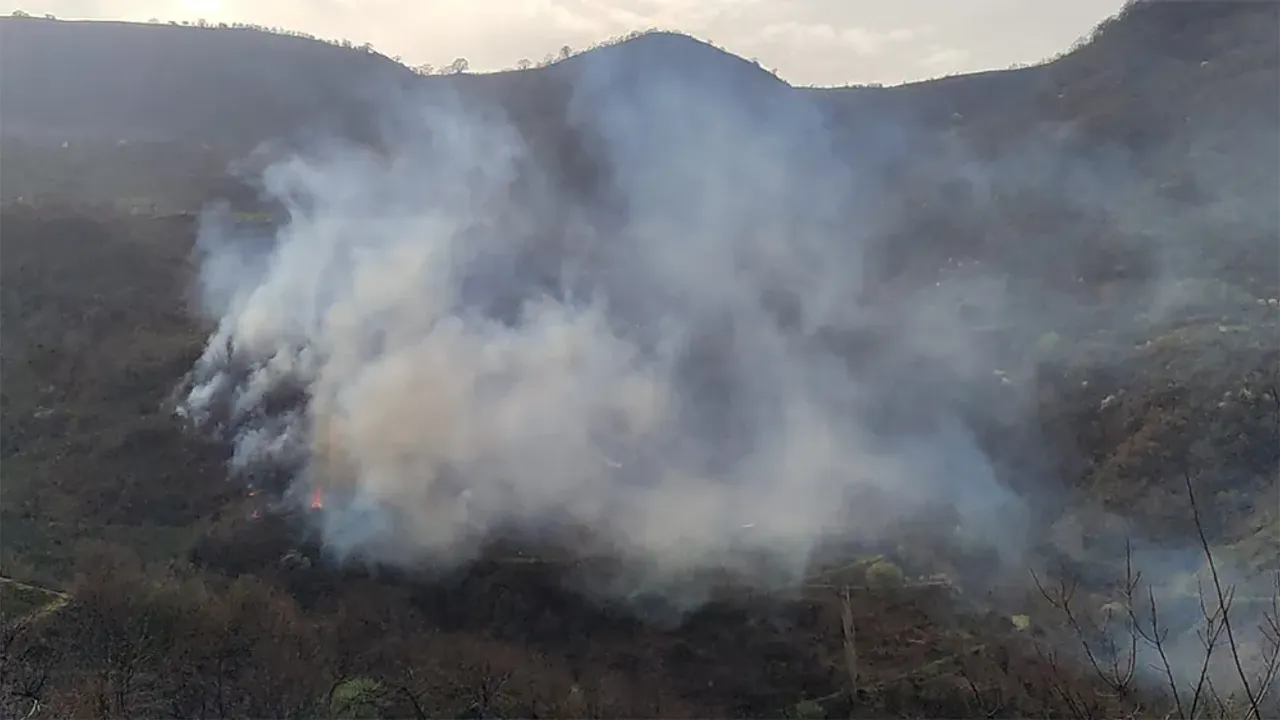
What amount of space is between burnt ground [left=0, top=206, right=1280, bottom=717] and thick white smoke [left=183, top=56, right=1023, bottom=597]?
1.22m

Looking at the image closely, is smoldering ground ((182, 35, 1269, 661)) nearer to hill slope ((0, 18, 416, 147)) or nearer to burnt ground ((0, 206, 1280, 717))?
burnt ground ((0, 206, 1280, 717))

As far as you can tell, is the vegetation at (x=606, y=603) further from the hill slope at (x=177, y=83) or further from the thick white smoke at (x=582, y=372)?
the hill slope at (x=177, y=83)

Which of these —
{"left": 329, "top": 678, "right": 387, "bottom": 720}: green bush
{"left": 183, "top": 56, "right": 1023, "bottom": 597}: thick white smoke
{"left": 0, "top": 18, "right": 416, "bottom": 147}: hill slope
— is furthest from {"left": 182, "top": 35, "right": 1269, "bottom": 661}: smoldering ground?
{"left": 0, "top": 18, "right": 416, "bottom": 147}: hill slope

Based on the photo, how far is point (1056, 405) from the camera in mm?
23062

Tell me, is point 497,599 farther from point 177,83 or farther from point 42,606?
point 177,83

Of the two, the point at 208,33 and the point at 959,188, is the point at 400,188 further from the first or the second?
the point at 208,33

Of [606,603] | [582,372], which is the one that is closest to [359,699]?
[606,603]

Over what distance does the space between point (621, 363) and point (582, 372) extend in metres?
1.62

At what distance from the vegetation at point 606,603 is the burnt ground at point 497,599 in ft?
0.16

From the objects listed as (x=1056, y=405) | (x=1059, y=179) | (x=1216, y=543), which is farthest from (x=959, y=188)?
(x=1216, y=543)

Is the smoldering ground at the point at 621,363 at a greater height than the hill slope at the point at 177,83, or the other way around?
the hill slope at the point at 177,83

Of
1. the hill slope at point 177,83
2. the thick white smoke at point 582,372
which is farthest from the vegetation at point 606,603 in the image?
the hill slope at point 177,83

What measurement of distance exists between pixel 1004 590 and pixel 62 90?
4779 cm

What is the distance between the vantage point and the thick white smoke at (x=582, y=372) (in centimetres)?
1964
